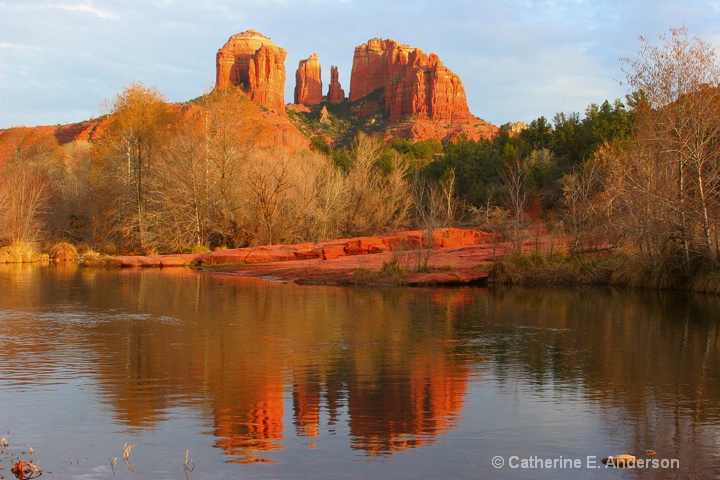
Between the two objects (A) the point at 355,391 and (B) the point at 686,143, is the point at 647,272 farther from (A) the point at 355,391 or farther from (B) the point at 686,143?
(A) the point at 355,391

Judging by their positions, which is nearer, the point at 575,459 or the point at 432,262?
the point at 575,459

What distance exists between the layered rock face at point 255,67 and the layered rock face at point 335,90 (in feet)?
39.5

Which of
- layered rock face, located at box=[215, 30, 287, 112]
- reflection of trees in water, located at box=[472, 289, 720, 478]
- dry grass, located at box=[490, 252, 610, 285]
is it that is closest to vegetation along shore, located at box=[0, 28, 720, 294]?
dry grass, located at box=[490, 252, 610, 285]

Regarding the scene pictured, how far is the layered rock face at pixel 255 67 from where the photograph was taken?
129000 millimetres

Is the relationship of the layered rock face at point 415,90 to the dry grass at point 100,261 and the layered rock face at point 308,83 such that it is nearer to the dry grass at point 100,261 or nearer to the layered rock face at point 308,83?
the layered rock face at point 308,83

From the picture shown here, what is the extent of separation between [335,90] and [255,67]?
18951mm

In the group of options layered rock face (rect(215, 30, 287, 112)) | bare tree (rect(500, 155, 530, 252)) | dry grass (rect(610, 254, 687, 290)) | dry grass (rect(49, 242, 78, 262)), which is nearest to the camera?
dry grass (rect(610, 254, 687, 290))

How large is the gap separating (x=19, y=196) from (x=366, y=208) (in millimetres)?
19756

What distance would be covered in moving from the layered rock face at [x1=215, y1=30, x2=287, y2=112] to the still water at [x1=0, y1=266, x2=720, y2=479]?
111848mm

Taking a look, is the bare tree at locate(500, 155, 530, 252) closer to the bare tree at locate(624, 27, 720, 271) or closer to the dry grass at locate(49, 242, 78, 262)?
the bare tree at locate(624, 27, 720, 271)

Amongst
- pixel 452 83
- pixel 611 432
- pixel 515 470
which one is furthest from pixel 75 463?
pixel 452 83

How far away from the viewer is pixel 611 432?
687 cm

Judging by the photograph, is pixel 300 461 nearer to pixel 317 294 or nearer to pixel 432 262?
pixel 317 294

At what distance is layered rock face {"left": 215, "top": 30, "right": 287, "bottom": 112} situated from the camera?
129000mm
